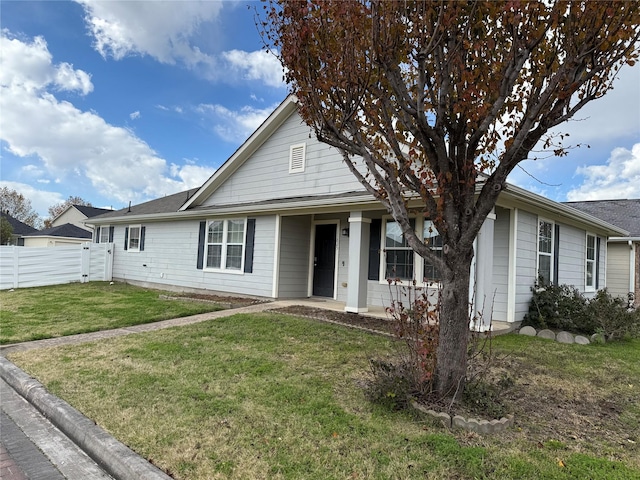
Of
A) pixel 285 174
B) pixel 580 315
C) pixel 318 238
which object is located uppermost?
pixel 285 174

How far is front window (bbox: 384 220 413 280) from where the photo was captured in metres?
9.25

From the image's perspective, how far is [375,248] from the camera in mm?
9914

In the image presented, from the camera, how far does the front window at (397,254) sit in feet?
30.3

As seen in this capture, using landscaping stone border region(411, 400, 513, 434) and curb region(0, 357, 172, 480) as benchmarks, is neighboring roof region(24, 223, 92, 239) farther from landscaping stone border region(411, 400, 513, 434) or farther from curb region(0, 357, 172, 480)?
landscaping stone border region(411, 400, 513, 434)

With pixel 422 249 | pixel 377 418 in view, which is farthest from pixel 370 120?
pixel 377 418

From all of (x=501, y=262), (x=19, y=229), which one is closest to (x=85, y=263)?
(x=501, y=262)

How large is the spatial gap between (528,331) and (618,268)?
9.78 m

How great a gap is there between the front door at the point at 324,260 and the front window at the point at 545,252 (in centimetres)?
509

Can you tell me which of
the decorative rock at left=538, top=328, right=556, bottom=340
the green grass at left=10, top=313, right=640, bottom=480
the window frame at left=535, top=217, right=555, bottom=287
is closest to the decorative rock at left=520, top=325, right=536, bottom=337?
the decorative rock at left=538, top=328, right=556, bottom=340

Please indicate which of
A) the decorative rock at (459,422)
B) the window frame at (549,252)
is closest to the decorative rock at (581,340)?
the window frame at (549,252)

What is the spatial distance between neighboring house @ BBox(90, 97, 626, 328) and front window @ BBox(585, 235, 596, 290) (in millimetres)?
33

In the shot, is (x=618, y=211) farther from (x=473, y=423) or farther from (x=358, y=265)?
(x=473, y=423)

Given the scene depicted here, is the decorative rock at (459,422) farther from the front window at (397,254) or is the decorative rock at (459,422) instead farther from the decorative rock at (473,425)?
the front window at (397,254)

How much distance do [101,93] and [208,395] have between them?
534 inches
